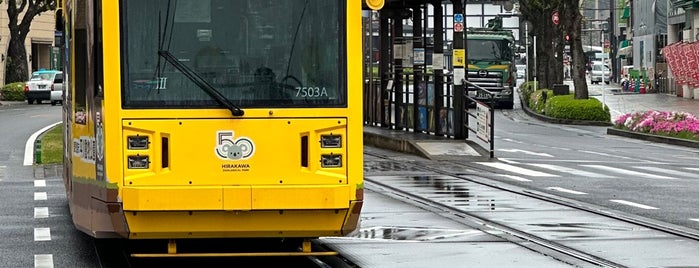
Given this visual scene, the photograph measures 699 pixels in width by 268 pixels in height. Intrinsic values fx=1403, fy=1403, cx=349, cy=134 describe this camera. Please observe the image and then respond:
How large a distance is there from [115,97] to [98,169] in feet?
2.19

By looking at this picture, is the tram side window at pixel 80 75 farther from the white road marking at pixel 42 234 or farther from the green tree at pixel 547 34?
the green tree at pixel 547 34

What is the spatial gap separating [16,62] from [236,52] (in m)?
60.8

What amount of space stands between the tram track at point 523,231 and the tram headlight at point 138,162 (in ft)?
12.3

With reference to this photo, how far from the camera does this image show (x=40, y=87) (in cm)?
6241

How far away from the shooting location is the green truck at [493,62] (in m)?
55.6

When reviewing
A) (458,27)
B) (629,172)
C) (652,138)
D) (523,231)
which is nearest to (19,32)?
(652,138)

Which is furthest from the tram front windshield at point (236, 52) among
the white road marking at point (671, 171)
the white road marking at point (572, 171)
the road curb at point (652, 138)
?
the road curb at point (652, 138)

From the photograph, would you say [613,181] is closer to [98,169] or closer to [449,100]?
[449,100]

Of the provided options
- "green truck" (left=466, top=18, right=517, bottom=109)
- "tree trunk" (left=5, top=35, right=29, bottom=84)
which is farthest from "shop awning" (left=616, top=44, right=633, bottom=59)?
"tree trunk" (left=5, top=35, right=29, bottom=84)

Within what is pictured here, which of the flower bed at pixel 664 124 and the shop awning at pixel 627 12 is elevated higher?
the shop awning at pixel 627 12

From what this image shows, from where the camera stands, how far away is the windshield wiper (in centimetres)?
1076

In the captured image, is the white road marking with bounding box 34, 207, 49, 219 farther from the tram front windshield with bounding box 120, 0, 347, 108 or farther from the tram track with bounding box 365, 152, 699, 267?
the tram front windshield with bounding box 120, 0, 347, 108

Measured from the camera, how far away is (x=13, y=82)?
233ft

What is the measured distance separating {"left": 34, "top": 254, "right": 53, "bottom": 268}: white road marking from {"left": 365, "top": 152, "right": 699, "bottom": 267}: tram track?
14.2ft
